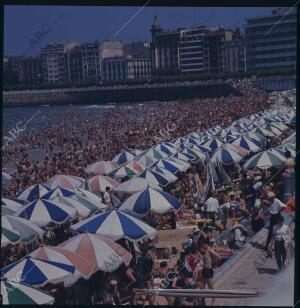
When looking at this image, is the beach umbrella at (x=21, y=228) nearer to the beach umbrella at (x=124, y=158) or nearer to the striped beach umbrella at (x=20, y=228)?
the striped beach umbrella at (x=20, y=228)

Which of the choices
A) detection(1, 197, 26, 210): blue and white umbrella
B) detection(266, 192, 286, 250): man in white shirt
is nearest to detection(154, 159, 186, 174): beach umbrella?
detection(1, 197, 26, 210): blue and white umbrella

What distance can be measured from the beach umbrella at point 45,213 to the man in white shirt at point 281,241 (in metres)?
1.97

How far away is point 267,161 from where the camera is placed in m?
7.66

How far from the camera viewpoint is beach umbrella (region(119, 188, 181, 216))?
230 inches

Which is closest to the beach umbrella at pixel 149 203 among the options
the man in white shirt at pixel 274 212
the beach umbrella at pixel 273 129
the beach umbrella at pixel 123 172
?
the man in white shirt at pixel 274 212

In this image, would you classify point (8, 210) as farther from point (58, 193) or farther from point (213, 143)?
point (213, 143)

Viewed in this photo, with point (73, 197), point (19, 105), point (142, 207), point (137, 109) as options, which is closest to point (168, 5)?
point (142, 207)

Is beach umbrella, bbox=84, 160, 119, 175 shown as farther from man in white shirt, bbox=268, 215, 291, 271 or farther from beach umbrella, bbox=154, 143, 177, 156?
man in white shirt, bbox=268, 215, 291, 271

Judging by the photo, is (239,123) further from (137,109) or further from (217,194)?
(137,109)

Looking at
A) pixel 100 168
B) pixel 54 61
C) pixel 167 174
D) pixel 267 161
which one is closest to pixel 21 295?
pixel 167 174

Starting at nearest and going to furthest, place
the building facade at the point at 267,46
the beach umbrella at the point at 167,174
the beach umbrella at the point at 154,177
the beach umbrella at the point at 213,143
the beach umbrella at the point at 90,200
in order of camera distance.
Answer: the beach umbrella at the point at 90,200 → the beach umbrella at the point at 154,177 → the beach umbrella at the point at 167,174 → the beach umbrella at the point at 213,143 → the building facade at the point at 267,46

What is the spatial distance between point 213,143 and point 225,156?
1.41m

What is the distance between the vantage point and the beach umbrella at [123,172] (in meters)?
8.41

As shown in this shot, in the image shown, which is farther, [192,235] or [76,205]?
[76,205]
